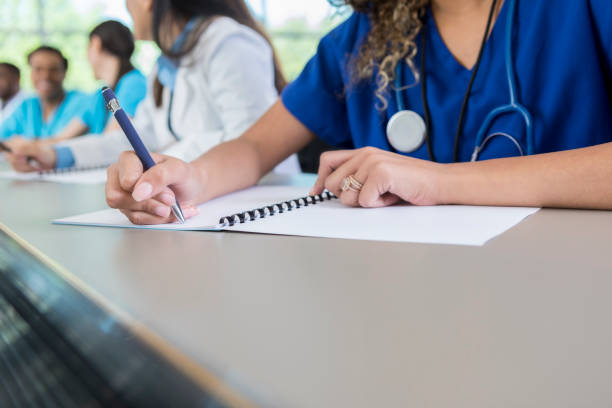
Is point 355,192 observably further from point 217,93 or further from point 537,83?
point 217,93

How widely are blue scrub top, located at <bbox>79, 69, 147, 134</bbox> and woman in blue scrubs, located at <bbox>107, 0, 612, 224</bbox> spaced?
886mm

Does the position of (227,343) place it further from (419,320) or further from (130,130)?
(130,130)

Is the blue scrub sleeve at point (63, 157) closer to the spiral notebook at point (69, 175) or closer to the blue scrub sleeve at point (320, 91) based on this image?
the spiral notebook at point (69, 175)

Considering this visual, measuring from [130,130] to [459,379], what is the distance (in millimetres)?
467

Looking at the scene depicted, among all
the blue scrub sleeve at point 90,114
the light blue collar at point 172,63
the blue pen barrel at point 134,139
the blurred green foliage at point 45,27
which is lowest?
the blue pen barrel at point 134,139

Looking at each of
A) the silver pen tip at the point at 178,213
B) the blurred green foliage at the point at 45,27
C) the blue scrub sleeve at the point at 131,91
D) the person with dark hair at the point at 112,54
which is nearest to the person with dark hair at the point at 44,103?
the person with dark hair at the point at 112,54

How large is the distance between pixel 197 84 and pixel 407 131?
77cm

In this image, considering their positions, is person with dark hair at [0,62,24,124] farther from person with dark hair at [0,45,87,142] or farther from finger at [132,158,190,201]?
finger at [132,158,190,201]

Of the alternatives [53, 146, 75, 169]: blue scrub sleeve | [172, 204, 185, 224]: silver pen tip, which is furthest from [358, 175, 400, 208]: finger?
[53, 146, 75, 169]: blue scrub sleeve

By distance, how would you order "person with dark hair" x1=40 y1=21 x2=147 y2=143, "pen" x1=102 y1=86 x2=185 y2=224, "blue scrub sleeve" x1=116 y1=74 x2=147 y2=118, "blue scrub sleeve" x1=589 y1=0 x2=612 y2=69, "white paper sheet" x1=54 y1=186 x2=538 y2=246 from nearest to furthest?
"white paper sheet" x1=54 y1=186 x2=538 y2=246 < "pen" x1=102 y1=86 x2=185 y2=224 < "blue scrub sleeve" x1=589 y1=0 x2=612 y2=69 < "blue scrub sleeve" x1=116 y1=74 x2=147 y2=118 < "person with dark hair" x1=40 y1=21 x2=147 y2=143

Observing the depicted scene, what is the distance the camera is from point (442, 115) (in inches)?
32.1

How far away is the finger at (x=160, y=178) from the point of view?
548 millimetres

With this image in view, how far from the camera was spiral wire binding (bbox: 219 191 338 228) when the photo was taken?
0.54m

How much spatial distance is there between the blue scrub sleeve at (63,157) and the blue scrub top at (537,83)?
2.64 feet
